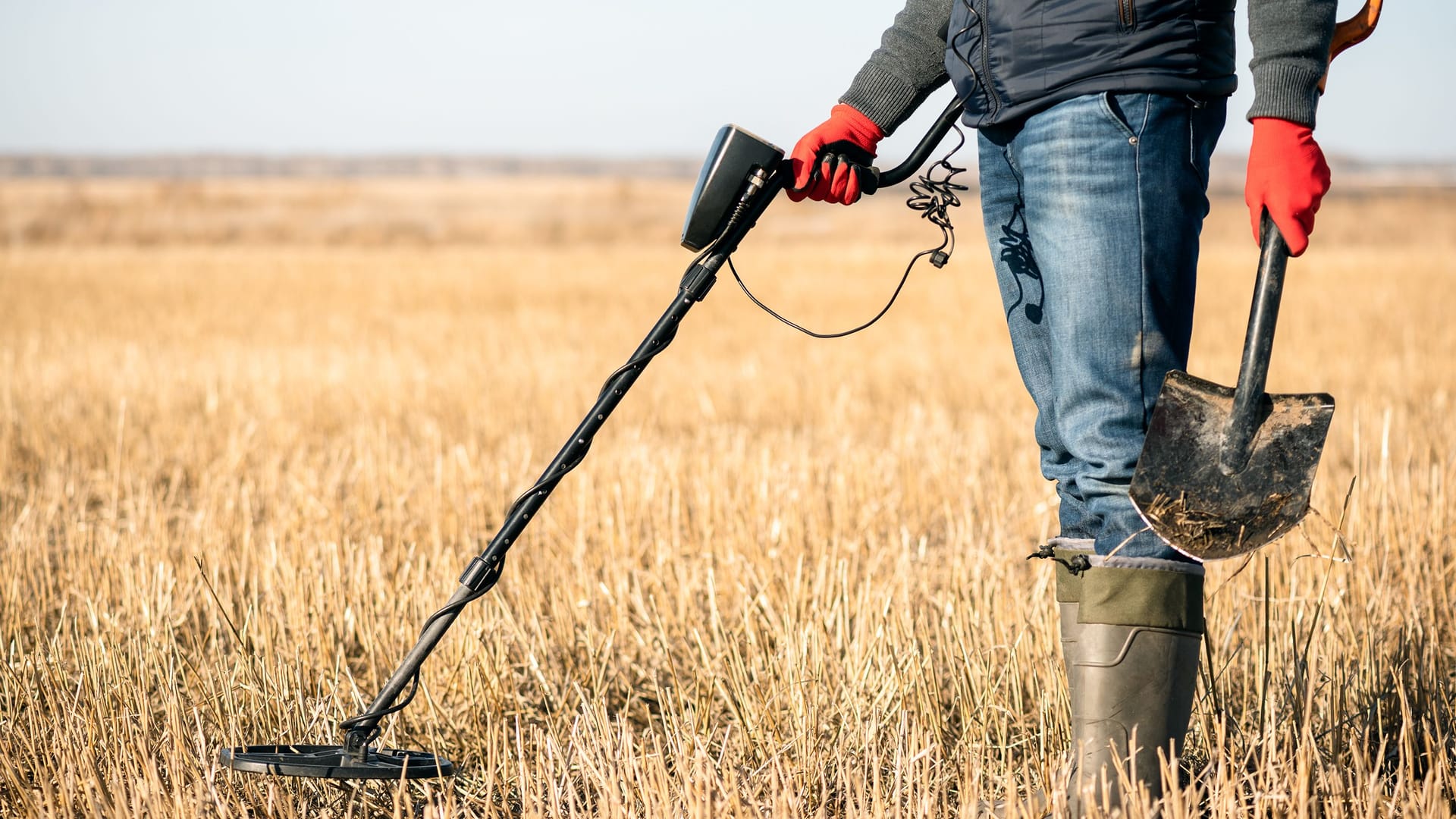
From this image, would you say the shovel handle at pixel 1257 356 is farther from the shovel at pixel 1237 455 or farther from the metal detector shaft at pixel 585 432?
the metal detector shaft at pixel 585 432

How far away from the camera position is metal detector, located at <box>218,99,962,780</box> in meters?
1.89

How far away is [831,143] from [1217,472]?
860 mm

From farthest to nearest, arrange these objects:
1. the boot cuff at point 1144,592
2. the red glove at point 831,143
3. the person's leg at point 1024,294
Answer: the red glove at point 831,143 → the person's leg at point 1024,294 → the boot cuff at point 1144,592

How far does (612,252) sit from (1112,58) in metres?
23.8

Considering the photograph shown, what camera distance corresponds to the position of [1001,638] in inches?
109

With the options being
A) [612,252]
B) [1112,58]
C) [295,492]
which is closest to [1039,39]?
[1112,58]

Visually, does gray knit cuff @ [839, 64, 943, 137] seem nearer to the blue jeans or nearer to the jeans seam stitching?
the blue jeans

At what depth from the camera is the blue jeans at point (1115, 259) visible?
1667 millimetres

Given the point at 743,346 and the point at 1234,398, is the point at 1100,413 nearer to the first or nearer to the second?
the point at 1234,398

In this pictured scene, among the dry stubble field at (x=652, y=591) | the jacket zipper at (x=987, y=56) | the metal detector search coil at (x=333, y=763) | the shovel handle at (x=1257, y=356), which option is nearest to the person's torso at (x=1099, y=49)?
Result: the jacket zipper at (x=987, y=56)

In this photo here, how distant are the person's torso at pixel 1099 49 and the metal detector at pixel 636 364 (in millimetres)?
190

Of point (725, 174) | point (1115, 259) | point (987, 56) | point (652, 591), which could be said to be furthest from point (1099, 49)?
point (652, 591)

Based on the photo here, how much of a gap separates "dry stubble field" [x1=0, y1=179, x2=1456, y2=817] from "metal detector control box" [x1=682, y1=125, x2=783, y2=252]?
905mm

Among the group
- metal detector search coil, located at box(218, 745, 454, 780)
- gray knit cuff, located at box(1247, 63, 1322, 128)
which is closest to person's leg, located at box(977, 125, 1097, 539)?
gray knit cuff, located at box(1247, 63, 1322, 128)
